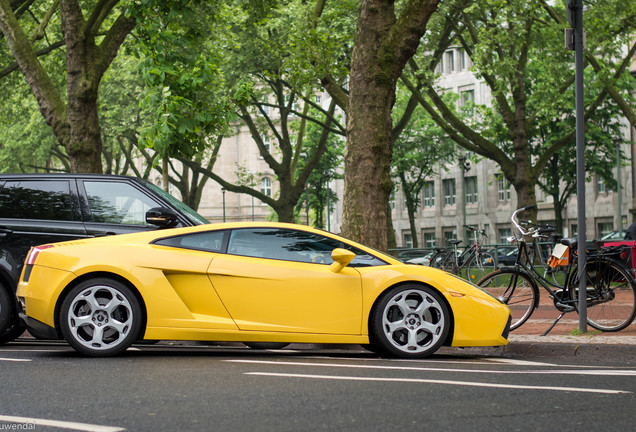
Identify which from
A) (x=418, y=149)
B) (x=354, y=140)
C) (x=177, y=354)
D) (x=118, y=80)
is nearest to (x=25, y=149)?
(x=118, y=80)

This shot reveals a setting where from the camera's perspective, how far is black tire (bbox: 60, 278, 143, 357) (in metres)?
8.16

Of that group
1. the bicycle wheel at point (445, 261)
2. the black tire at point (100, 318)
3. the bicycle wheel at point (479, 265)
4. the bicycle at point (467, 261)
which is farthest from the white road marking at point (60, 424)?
the bicycle wheel at point (445, 261)

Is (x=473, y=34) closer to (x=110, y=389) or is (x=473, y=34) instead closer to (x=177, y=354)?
(x=177, y=354)

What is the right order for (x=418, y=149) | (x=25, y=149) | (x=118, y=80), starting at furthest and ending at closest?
(x=418, y=149), (x=25, y=149), (x=118, y=80)

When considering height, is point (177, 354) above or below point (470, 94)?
below

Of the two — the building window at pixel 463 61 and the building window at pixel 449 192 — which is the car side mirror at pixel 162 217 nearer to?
the building window at pixel 449 192

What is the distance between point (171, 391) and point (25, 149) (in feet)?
126

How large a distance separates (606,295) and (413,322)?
291cm

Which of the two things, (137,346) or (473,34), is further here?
(473,34)

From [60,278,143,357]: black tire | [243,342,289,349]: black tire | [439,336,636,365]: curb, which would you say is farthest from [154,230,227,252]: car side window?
[439,336,636,365]: curb

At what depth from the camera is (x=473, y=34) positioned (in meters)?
29.1

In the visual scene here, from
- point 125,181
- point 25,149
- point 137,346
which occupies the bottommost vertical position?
point 137,346

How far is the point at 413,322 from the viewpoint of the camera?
27.1 feet

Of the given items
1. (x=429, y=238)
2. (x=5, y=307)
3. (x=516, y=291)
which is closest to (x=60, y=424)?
(x=5, y=307)
